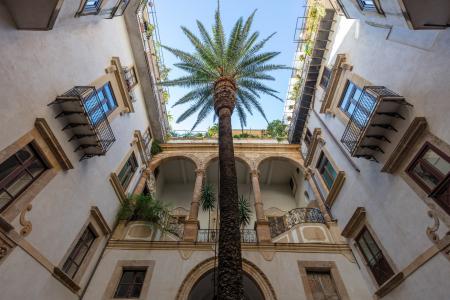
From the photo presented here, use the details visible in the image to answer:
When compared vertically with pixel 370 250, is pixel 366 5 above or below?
above

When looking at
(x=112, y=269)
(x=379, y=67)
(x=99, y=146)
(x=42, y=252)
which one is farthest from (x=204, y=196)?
(x=379, y=67)

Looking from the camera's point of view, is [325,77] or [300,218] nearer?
[300,218]

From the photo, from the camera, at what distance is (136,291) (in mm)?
9828

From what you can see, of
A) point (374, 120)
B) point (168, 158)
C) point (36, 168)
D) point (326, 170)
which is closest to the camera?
point (36, 168)

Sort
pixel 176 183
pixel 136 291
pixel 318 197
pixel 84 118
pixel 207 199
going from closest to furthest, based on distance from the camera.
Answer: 1. pixel 84 118
2. pixel 136 291
3. pixel 318 197
4. pixel 207 199
5. pixel 176 183

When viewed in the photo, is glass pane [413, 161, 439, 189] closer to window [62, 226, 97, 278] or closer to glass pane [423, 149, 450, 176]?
glass pane [423, 149, 450, 176]

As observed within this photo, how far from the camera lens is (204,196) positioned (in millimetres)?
14883

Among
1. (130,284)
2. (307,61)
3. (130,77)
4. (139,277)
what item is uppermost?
(307,61)

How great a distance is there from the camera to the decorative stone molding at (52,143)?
24.1ft

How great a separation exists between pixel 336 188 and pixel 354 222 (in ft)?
6.54

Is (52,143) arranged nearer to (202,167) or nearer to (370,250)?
(202,167)

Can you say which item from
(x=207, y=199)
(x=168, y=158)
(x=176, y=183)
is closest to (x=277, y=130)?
(x=207, y=199)

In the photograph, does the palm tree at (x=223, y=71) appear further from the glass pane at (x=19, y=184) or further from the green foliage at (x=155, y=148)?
the glass pane at (x=19, y=184)

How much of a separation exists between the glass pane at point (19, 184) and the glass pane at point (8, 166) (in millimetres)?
322
